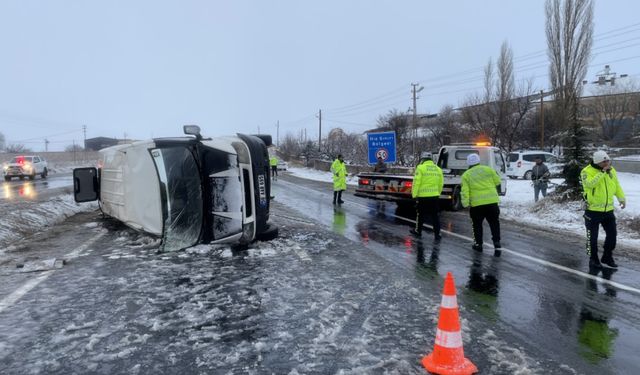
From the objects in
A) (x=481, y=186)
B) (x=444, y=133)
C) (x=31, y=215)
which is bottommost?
(x=31, y=215)

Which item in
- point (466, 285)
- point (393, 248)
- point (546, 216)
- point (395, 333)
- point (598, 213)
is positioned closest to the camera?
point (395, 333)

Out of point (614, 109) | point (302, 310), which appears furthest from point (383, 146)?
Answer: point (614, 109)

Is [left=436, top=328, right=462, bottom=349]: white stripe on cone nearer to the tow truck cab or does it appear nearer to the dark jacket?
the tow truck cab

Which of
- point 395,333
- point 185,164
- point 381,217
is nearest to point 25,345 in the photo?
point 395,333

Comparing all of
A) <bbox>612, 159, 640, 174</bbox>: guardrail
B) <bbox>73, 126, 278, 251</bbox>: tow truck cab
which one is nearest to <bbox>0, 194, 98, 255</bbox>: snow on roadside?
<bbox>73, 126, 278, 251</bbox>: tow truck cab

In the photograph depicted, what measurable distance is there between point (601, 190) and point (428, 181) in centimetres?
353

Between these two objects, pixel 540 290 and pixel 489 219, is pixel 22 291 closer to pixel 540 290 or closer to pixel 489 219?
pixel 540 290

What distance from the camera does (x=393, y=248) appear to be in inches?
331

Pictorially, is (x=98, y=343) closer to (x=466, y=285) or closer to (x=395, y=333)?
(x=395, y=333)

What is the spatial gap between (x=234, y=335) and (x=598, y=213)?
227 inches

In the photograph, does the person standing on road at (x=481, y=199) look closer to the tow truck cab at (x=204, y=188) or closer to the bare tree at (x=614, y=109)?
the tow truck cab at (x=204, y=188)

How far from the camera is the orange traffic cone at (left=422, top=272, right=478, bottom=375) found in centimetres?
350

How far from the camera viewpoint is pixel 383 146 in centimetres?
2280

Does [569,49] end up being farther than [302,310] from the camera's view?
Yes
